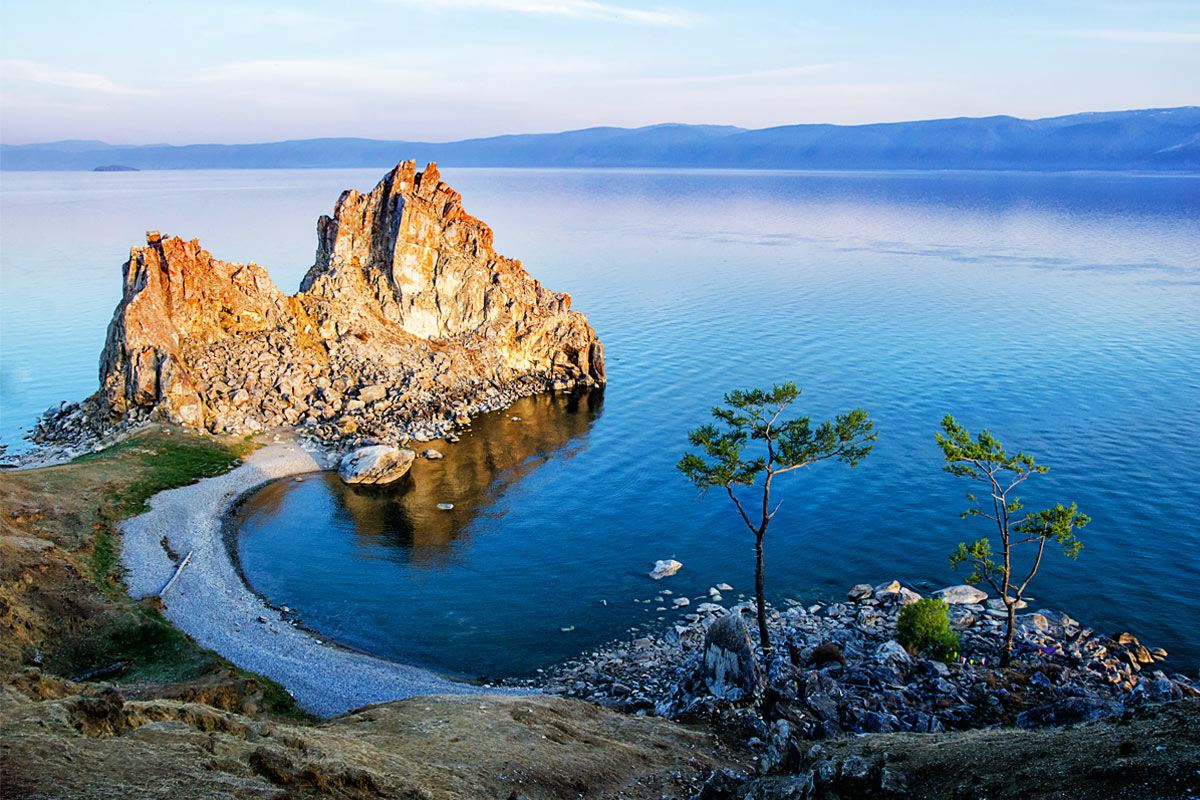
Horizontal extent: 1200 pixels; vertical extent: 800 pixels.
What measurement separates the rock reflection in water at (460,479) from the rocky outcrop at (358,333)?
4360 mm

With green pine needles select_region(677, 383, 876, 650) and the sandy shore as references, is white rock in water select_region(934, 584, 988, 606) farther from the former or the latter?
the sandy shore

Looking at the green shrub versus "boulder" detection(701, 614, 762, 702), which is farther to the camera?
the green shrub

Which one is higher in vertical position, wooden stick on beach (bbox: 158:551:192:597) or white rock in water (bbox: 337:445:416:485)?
white rock in water (bbox: 337:445:416:485)

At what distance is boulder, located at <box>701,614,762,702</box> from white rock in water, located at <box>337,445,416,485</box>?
127 feet

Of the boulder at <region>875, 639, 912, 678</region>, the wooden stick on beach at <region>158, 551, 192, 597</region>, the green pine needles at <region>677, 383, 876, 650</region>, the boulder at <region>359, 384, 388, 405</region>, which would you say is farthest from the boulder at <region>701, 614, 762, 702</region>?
the boulder at <region>359, 384, 388, 405</region>

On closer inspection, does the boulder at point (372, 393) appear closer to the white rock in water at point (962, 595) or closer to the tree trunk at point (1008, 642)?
the white rock in water at point (962, 595)

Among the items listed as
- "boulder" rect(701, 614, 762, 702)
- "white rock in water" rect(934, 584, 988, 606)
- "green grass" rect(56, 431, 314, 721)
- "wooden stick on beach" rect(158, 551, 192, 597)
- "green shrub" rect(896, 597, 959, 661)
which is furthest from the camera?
"wooden stick on beach" rect(158, 551, 192, 597)

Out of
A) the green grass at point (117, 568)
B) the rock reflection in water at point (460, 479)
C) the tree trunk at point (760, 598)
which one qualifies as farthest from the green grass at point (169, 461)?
the tree trunk at point (760, 598)

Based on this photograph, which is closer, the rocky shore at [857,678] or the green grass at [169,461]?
the rocky shore at [857,678]

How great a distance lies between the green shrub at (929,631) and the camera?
127 feet

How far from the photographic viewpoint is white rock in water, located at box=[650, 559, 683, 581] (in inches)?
2004

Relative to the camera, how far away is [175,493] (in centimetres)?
5938

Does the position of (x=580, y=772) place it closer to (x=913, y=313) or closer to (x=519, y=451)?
(x=519, y=451)

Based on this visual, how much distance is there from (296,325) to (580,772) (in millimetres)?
66487
